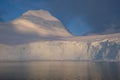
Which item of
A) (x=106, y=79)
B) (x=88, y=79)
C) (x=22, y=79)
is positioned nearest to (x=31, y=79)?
(x=22, y=79)

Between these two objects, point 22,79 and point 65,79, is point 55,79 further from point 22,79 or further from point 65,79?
point 22,79

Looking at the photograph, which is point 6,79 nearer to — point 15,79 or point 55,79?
point 15,79

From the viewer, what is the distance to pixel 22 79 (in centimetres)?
6144

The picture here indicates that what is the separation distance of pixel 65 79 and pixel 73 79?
1.69 metres

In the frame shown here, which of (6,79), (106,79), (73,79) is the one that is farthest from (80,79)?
(6,79)

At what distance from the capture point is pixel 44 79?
64.0 meters

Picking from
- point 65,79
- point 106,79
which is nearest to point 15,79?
point 65,79

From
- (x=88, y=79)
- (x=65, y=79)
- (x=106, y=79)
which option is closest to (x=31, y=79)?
(x=65, y=79)

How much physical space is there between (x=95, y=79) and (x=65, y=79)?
22.5ft

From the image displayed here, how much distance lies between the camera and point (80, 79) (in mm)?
63000

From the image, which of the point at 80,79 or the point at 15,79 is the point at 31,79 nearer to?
the point at 15,79

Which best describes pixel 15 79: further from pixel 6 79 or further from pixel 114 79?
pixel 114 79

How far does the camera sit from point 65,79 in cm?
6256

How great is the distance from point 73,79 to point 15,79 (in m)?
11.9
